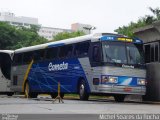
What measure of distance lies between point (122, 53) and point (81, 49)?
256 centimetres

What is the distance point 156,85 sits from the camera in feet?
82.9

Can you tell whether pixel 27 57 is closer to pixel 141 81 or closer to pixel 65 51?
pixel 65 51

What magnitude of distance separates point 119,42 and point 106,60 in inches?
52.9

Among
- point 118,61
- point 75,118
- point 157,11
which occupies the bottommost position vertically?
point 75,118

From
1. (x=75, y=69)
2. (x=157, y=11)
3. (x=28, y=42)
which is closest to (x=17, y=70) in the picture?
(x=75, y=69)

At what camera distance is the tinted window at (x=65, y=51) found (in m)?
26.0

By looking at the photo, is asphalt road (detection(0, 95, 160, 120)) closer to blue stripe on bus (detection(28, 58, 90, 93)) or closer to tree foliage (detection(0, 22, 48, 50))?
blue stripe on bus (detection(28, 58, 90, 93))

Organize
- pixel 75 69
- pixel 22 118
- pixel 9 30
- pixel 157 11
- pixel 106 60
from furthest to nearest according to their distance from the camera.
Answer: pixel 9 30 < pixel 157 11 < pixel 75 69 < pixel 106 60 < pixel 22 118

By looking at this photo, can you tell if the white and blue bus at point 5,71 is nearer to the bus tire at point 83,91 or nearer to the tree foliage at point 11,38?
the bus tire at point 83,91

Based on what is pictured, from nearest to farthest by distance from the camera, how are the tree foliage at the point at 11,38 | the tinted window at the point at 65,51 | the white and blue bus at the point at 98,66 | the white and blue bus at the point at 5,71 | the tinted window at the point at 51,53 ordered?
the white and blue bus at the point at 98,66 < the tinted window at the point at 65,51 < the tinted window at the point at 51,53 < the white and blue bus at the point at 5,71 < the tree foliage at the point at 11,38

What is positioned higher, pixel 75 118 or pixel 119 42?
pixel 119 42

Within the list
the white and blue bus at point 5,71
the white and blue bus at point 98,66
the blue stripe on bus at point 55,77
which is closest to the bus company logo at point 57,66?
the white and blue bus at point 98,66

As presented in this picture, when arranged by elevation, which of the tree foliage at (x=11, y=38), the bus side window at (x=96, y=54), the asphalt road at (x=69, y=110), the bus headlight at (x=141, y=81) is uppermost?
the tree foliage at (x=11, y=38)

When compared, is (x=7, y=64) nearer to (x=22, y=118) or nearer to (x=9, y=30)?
(x=22, y=118)
